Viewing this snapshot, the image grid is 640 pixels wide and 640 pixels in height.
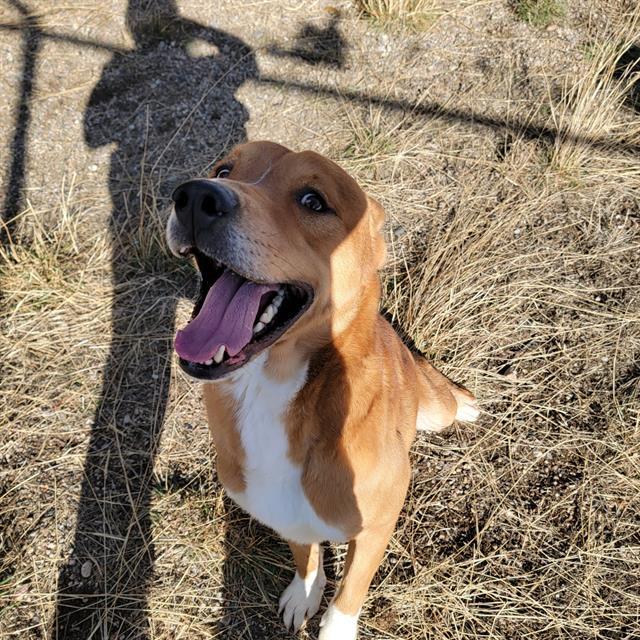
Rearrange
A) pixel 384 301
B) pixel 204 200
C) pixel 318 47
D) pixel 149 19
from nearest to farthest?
pixel 204 200, pixel 384 301, pixel 318 47, pixel 149 19

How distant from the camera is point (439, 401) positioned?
3.65 meters

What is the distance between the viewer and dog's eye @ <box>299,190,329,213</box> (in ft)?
8.25

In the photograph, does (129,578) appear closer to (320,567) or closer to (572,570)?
(320,567)

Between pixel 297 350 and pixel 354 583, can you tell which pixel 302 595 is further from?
pixel 297 350

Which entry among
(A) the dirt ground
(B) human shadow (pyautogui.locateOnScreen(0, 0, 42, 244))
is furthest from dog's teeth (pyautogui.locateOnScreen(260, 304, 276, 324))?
(B) human shadow (pyautogui.locateOnScreen(0, 0, 42, 244))

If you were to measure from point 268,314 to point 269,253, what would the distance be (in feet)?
1.01

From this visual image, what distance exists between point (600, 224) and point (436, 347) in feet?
5.47

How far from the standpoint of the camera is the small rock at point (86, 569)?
3499mm

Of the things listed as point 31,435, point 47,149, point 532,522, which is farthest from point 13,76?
point 532,522

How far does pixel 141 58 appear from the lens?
5.82 meters

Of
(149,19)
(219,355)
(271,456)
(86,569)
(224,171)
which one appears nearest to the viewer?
(219,355)

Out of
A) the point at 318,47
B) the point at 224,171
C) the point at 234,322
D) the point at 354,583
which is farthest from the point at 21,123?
the point at 354,583

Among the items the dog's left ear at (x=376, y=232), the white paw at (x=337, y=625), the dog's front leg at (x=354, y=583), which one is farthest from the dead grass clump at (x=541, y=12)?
the white paw at (x=337, y=625)

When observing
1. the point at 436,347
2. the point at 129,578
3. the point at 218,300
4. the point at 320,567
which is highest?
the point at 218,300
